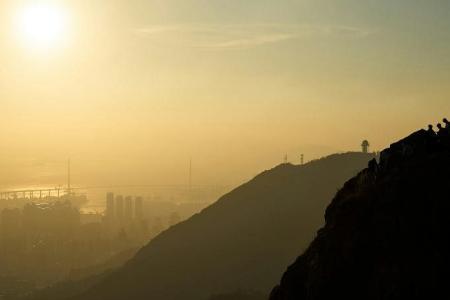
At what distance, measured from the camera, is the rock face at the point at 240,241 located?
86.1 m

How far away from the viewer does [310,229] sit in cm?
9075

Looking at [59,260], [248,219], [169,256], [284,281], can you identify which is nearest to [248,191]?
[248,219]

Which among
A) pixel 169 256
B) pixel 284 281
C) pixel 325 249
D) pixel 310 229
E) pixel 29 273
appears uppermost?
pixel 325 249

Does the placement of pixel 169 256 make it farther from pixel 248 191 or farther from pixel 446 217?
pixel 446 217

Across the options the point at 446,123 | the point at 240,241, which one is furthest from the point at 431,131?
the point at 240,241

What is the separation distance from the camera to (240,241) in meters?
95.8

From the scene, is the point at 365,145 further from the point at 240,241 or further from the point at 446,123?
the point at 446,123

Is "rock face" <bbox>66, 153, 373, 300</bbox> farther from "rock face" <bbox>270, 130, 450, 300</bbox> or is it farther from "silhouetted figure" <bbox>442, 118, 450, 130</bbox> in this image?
"silhouetted figure" <bbox>442, 118, 450, 130</bbox>

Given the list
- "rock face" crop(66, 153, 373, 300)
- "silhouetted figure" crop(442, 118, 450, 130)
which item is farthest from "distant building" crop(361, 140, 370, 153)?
"silhouetted figure" crop(442, 118, 450, 130)

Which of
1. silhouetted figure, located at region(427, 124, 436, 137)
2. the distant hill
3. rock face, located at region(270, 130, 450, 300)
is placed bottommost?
the distant hill

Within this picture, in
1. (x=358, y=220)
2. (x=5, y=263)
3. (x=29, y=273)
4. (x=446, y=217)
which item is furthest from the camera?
(x=5, y=263)

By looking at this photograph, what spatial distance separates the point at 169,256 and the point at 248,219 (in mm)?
15548

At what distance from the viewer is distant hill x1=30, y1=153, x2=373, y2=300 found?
86125 millimetres

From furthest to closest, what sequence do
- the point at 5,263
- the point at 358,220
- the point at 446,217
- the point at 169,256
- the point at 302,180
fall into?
the point at 5,263 < the point at 302,180 < the point at 169,256 < the point at 358,220 < the point at 446,217
